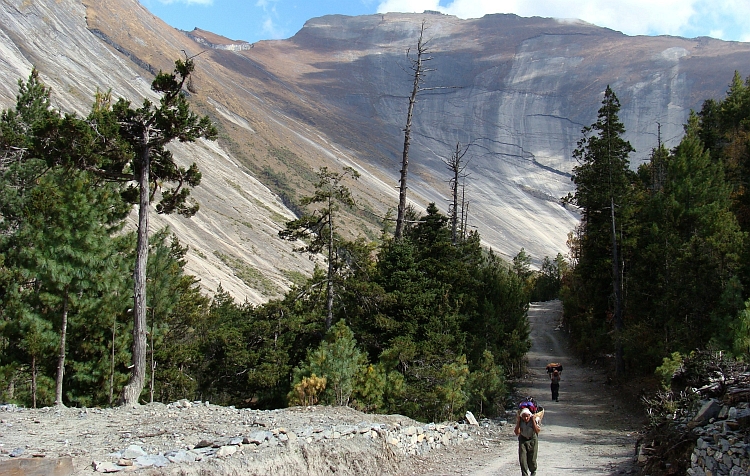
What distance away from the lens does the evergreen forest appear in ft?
44.9

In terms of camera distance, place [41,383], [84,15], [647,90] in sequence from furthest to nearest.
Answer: [647,90]
[84,15]
[41,383]

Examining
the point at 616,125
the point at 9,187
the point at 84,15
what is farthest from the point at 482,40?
the point at 9,187

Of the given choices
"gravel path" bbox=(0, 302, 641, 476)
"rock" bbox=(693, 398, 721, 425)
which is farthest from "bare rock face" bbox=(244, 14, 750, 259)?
"rock" bbox=(693, 398, 721, 425)

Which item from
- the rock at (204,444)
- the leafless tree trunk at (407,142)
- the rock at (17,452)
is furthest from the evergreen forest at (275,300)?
the rock at (17,452)

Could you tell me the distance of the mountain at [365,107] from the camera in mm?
59531

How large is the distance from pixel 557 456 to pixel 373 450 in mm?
4291

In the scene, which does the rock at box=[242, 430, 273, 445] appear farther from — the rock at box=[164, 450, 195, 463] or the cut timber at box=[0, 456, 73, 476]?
the cut timber at box=[0, 456, 73, 476]

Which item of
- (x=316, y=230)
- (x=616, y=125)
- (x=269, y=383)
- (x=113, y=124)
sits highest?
(x=616, y=125)

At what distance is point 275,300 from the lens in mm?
18156

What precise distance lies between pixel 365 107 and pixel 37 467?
152175mm

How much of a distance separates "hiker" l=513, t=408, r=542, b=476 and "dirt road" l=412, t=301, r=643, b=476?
0.98 metres

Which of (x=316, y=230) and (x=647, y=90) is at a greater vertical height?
(x=647, y=90)

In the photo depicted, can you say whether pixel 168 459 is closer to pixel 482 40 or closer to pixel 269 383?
pixel 269 383

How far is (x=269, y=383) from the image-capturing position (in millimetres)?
16344
